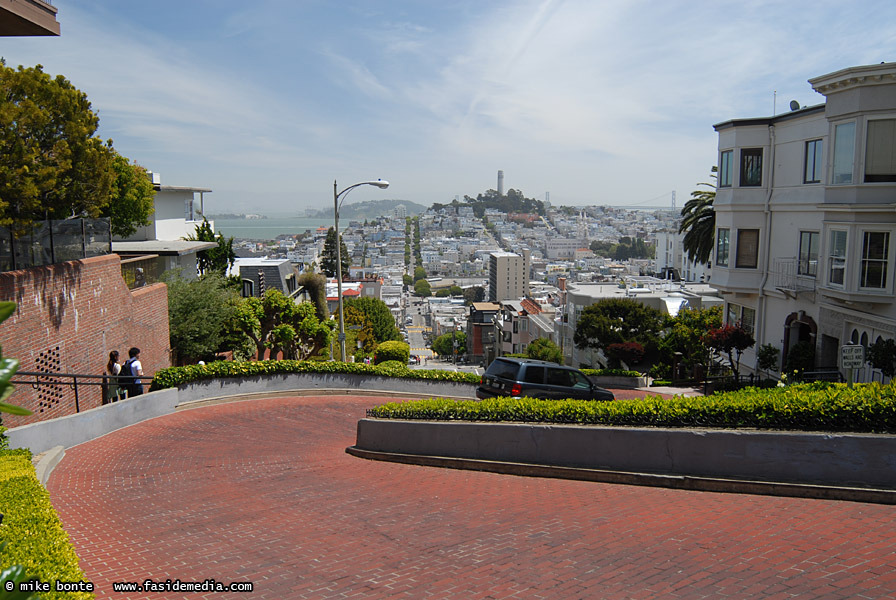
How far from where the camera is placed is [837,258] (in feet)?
60.7

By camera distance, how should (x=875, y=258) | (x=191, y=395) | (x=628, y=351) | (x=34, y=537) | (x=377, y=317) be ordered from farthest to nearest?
(x=377, y=317), (x=628, y=351), (x=875, y=258), (x=191, y=395), (x=34, y=537)

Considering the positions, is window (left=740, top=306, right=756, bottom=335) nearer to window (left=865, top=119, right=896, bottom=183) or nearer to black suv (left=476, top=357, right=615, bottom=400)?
window (left=865, top=119, right=896, bottom=183)

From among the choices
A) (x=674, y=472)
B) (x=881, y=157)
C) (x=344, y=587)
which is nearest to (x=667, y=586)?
(x=344, y=587)

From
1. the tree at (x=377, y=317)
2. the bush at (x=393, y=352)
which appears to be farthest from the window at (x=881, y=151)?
the tree at (x=377, y=317)

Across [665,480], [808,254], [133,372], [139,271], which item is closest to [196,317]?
[139,271]

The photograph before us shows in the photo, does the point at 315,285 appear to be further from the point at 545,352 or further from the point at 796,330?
the point at 796,330

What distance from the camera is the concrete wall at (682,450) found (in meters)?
7.60

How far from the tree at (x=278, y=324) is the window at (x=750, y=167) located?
51.9ft

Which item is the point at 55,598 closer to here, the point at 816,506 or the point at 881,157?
the point at 816,506

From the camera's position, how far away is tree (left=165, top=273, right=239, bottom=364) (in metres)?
21.7

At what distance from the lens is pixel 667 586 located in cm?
530

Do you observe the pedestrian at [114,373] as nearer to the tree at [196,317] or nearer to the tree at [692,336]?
the tree at [196,317]

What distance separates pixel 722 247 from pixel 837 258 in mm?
6303

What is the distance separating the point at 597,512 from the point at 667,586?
2.05 m
